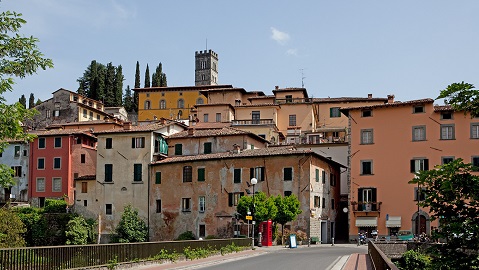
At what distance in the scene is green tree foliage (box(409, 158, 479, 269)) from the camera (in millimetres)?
11570

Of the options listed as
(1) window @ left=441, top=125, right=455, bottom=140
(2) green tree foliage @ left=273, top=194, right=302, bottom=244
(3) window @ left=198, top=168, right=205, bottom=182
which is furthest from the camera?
(3) window @ left=198, top=168, right=205, bottom=182

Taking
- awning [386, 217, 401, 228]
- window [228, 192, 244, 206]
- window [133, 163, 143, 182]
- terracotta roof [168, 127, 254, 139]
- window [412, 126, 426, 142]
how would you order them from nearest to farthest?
awning [386, 217, 401, 228] → window [412, 126, 426, 142] → window [228, 192, 244, 206] → terracotta roof [168, 127, 254, 139] → window [133, 163, 143, 182]

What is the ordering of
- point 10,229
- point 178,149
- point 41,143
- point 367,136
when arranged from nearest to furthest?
1. point 10,229
2. point 367,136
3. point 178,149
4. point 41,143

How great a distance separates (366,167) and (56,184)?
40.3 meters

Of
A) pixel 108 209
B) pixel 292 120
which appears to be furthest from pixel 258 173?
pixel 292 120

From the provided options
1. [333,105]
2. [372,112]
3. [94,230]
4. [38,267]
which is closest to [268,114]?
[333,105]

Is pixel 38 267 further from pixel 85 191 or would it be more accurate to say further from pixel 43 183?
pixel 43 183

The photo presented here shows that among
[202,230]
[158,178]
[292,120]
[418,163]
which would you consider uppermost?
[292,120]

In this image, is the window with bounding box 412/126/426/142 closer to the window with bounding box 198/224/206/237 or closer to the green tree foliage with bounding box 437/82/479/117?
the window with bounding box 198/224/206/237

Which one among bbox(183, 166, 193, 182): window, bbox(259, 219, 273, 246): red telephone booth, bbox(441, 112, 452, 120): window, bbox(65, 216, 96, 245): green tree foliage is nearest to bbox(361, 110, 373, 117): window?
bbox(441, 112, 452, 120): window

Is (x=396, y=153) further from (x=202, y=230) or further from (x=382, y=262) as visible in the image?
(x=382, y=262)

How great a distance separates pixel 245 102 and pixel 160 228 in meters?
37.6

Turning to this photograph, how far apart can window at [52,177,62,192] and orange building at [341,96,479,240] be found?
3776 centimetres

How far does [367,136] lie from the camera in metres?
67.9
